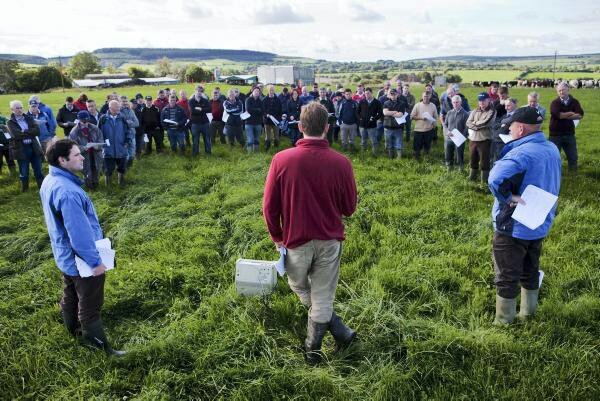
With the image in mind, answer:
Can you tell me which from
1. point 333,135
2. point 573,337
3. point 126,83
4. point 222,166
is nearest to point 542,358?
point 573,337

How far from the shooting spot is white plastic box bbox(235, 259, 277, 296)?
→ 17.1ft

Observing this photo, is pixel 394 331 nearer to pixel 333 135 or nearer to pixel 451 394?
pixel 451 394

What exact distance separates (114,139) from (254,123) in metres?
4.83

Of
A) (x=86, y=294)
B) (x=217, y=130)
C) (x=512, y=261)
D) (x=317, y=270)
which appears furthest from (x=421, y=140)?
(x=86, y=294)

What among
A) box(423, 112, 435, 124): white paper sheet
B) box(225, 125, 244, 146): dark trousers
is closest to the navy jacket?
box(423, 112, 435, 124): white paper sheet

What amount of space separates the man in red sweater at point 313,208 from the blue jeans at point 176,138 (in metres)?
11.2

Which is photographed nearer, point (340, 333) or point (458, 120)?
point (340, 333)

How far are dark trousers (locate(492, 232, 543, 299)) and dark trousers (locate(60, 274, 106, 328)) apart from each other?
13.4 ft

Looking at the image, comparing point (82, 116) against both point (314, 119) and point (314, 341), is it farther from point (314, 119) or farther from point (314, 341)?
point (314, 341)

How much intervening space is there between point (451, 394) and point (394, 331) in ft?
3.08

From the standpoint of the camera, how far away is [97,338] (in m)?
4.30

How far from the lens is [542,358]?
397 centimetres

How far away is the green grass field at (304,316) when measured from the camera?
3793 millimetres

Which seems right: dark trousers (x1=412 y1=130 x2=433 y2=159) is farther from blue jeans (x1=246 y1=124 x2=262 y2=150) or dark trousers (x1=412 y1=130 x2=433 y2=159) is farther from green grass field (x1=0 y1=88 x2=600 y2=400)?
blue jeans (x1=246 y1=124 x2=262 y2=150)
